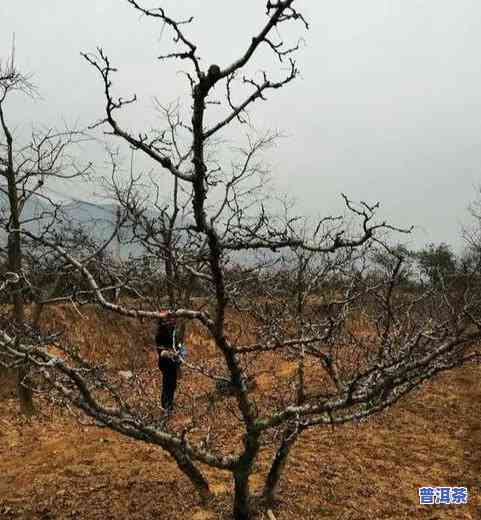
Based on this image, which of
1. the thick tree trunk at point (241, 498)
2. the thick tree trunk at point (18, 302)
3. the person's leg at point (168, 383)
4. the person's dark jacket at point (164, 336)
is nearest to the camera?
the thick tree trunk at point (241, 498)

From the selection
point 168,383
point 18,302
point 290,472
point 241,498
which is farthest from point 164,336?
point 241,498

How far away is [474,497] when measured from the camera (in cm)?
594

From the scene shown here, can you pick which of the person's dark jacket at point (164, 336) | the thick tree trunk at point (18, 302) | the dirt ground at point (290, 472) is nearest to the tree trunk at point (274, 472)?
the dirt ground at point (290, 472)

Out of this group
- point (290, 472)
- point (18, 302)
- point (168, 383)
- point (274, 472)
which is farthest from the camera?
point (18, 302)

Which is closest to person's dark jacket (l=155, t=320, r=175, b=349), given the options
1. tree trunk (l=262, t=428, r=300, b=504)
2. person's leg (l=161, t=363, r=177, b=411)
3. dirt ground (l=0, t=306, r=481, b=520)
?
person's leg (l=161, t=363, r=177, b=411)

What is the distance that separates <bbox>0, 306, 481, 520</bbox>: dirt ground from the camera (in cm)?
518

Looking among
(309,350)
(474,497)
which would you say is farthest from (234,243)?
(474,497)

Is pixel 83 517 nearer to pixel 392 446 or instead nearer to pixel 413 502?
pixel 413 502

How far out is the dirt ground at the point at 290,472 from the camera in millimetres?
5176

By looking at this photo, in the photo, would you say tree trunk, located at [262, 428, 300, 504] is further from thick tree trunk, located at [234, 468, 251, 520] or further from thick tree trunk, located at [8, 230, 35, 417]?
thick tree trunk, located at [8, 230, 35, 417]

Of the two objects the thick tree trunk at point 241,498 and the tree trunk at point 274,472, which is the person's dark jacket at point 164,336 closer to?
the tree trunk at point 274,472

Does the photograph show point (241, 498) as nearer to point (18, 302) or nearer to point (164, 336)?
point (164, 336)

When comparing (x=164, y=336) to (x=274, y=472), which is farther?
(x=164, y=336)

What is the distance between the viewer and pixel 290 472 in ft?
20.2
